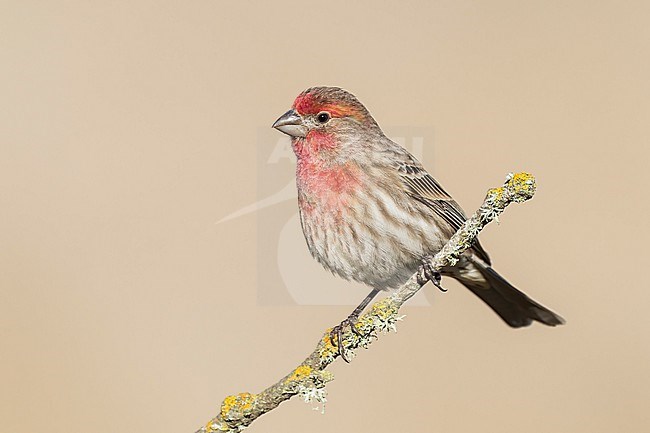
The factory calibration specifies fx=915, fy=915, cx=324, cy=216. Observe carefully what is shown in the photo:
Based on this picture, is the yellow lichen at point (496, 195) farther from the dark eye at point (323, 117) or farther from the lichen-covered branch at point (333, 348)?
the dark eye at point (323, 117)

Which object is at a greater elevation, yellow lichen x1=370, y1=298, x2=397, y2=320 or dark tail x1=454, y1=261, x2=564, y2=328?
dark tail x1=454, y1=261, x2=564, y2=328

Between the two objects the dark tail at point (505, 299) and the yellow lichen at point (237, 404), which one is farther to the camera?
the dark tail at point (505, 299)

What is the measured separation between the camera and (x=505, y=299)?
288 centimetres

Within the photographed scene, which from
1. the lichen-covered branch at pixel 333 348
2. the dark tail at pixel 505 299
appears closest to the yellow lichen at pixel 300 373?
the lichen-covered branch at pixel 333 348

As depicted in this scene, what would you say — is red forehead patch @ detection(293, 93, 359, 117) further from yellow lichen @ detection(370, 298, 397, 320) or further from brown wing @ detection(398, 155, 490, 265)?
yellow lichen @ detection(370, 298, 397, 320)

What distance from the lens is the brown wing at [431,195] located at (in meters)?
2.55

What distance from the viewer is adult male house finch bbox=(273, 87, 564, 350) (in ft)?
8.11

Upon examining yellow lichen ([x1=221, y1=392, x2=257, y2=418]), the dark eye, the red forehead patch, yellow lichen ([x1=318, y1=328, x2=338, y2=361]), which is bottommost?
yellow lichen ([x1=221, y1=392, x2=257, y2=418])

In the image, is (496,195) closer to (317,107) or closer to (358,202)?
(358,202)

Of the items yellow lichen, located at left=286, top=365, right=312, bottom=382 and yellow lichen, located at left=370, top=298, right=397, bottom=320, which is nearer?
yellow lichen, located at left=286, top=365, right=312, bottom=382

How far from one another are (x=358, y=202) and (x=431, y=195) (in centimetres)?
24

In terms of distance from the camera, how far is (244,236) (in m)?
4.12

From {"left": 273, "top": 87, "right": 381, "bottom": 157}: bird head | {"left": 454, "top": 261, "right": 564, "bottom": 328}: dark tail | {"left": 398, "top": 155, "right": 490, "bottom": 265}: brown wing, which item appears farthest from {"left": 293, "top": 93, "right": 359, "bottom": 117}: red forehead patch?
{"left": 454, "top": 261, "right": 564, "bottom": 328}: dark tail

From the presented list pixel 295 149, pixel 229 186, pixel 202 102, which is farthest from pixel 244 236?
pixel 295 149
